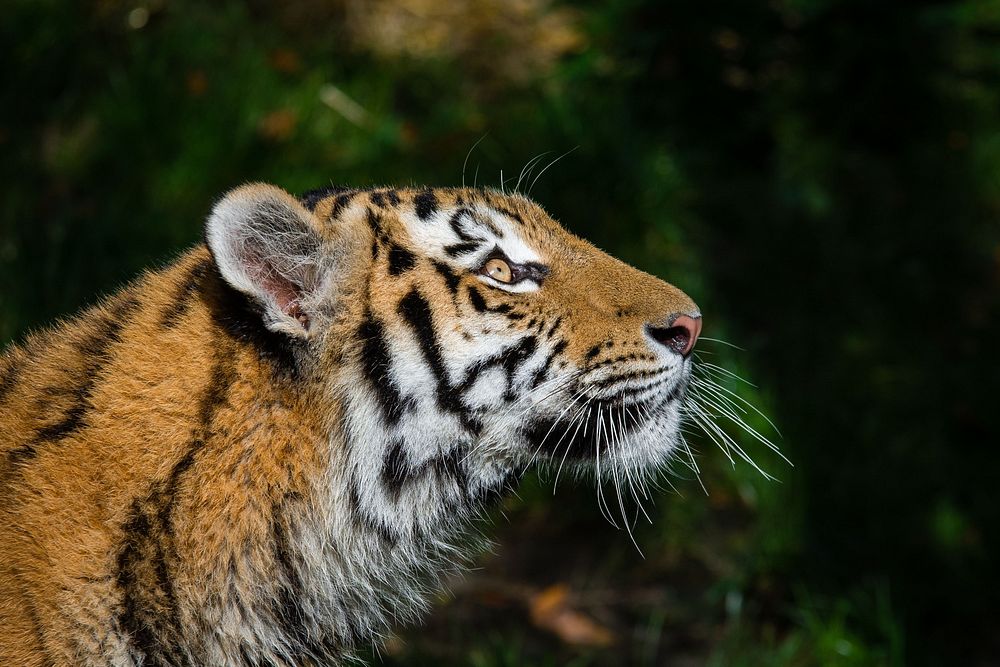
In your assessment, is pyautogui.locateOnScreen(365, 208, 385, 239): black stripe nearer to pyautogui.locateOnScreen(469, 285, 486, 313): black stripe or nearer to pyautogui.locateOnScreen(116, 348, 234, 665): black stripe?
pyautogui.locateOnScreen(469, 285, 486, 313): black stripe

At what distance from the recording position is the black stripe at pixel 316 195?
2490 mm

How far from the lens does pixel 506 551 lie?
168 inches

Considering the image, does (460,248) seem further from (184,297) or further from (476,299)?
(184,297)

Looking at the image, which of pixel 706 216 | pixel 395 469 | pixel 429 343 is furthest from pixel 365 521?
pixel 706 216

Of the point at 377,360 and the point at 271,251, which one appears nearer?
the point at 271,251

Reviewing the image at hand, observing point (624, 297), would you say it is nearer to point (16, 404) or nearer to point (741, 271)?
point (16, 404)

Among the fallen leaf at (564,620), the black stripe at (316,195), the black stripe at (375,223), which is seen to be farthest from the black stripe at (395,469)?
the fallen leaf at (564,620)

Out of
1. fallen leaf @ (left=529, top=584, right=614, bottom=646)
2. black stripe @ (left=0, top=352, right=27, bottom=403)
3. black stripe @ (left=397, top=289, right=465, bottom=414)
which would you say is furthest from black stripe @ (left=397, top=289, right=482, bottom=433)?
fallen leaf @ (left=529, top=584, right=614, bottom=646)

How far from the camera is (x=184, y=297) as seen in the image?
7.44 feet

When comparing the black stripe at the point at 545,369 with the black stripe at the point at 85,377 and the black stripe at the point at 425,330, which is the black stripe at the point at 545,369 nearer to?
the black stripe at the point at 425,330

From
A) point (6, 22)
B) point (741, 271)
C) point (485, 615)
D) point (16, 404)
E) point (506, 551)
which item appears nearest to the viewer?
point (16, 404)

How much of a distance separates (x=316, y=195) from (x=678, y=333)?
94 cm

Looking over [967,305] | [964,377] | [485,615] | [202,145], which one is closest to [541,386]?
[485,615]

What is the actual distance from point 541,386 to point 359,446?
0.43m
